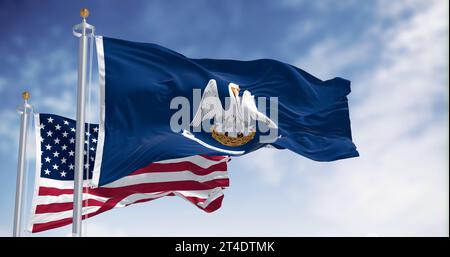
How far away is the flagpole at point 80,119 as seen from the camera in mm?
12117

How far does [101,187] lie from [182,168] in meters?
2.17

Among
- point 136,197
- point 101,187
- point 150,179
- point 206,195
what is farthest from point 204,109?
point 101,187

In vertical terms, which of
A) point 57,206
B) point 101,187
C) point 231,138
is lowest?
point 57,206

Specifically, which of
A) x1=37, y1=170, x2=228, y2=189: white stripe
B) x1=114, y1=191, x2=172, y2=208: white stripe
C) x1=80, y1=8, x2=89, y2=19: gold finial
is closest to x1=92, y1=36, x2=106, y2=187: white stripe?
x1=80, y1=8, x2=89, y2=19: gold finial

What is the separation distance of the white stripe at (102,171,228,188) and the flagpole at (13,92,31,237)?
7.38 ft

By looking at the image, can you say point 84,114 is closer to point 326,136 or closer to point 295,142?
point 295,142

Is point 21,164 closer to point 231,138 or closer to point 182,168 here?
point 182,168

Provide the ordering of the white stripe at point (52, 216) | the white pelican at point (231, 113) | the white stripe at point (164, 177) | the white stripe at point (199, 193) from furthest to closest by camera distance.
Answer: the white stripe at point (199, 193) → the white stripe at point (164, 177) → the white stripe at point (52, 216) → the white pelican at point (231, 113)

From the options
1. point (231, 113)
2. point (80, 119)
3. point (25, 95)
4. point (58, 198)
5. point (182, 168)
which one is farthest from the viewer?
point (25, 95)

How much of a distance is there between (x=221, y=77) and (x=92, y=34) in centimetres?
396

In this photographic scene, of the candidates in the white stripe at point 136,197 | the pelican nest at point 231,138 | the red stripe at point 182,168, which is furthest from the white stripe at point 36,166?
the pelican nest at point 231,138

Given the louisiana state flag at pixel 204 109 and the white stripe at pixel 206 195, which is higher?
the louisiana state flag at pixel 204 109

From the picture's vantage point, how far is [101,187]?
16156 mm

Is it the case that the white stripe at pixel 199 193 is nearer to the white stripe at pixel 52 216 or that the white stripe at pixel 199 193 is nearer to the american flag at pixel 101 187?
the american flag at pixel 101 187
